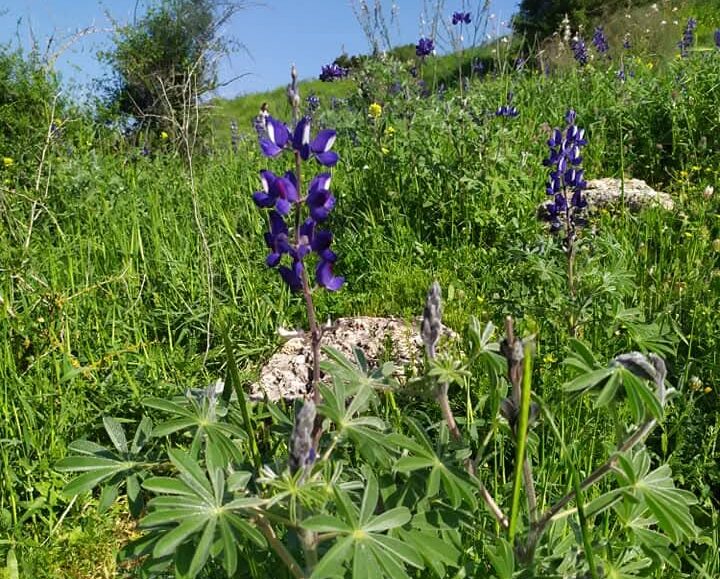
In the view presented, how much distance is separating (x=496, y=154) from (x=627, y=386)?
2.70 m

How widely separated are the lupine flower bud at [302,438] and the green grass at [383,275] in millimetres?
349

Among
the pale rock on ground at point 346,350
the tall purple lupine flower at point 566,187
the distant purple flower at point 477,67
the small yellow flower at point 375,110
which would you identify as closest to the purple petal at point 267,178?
the pale rock on ground at point 346,350

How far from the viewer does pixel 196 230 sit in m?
3.59

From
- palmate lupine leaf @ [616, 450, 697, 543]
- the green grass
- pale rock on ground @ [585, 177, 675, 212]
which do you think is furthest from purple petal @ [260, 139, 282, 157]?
pale rock on ground @ [585, 177, 675, 212]

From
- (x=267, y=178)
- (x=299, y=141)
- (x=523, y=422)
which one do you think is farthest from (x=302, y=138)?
(x=523, y=422)

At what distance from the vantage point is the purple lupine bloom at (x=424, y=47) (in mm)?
4676

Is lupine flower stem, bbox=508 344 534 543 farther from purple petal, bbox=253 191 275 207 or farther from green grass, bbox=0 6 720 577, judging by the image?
purple petal, bbox=253 191 275 207

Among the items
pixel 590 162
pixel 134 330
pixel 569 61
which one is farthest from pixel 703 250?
pixel 569 61

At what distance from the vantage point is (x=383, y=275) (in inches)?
123

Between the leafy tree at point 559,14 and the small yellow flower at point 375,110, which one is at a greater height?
the leafy tree at point 559,14

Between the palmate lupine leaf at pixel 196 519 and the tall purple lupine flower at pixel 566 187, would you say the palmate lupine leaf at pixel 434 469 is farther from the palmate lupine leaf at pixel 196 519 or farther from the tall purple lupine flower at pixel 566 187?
the tall purple lupine flower at pixel 566 187

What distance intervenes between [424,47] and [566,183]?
2455mm

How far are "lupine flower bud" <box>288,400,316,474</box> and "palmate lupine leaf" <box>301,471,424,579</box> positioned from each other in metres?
0.07

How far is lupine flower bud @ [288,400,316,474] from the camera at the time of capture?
3.10 feet
